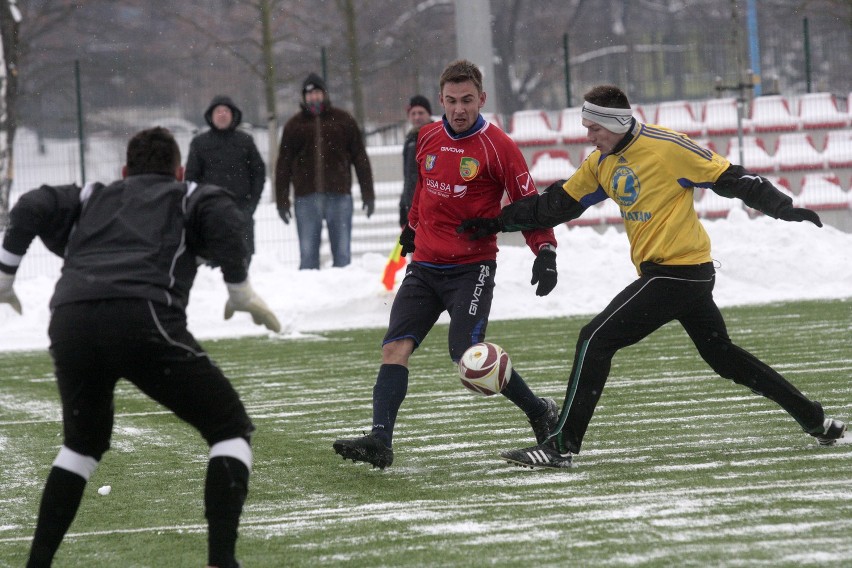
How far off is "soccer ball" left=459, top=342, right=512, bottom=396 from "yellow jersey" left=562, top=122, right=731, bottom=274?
824mm

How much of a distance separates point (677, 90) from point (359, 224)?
614cm

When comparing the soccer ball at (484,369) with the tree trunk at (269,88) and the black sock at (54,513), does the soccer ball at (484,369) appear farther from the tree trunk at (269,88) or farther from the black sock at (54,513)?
the tree trunk at (269,88)

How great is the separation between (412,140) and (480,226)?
662 cm

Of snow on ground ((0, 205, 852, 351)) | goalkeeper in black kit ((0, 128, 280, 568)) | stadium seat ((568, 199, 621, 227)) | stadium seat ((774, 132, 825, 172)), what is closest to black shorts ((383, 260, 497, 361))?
goalkeeper in black kit ((0, 128, 280, 568))

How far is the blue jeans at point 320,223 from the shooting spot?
15.6 meters

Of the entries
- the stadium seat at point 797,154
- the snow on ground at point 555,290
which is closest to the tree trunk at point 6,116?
the snow on ground at point 555,290

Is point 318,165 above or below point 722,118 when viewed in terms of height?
below

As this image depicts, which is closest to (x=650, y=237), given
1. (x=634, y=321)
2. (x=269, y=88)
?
(x=634, y=321)

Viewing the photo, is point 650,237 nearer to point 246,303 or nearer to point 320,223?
point 246,303

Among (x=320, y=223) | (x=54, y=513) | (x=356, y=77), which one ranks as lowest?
(x=54, y=513)

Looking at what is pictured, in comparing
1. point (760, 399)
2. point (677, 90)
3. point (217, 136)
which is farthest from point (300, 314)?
point (677, 90)

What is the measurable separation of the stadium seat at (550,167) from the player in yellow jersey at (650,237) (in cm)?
1452

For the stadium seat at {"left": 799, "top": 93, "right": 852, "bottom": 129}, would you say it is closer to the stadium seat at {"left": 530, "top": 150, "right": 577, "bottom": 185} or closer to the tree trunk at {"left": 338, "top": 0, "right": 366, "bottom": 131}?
the stadium seat at {"left": 530, "top": 150, "right": 577, "bottom": 185}

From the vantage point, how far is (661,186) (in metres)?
6.57
